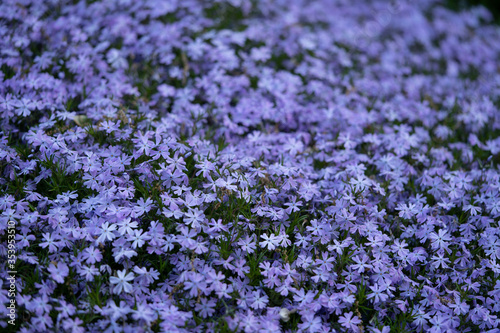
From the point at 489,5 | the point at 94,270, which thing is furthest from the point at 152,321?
the point at 489,5

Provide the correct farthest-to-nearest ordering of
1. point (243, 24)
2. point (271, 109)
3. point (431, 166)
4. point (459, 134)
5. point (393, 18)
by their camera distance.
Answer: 1. point (393, 18)
2. point (243, 24)
3. point (459, 134)
4. point (271, 109)
5. point (431, 166)

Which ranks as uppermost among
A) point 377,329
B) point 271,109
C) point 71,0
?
point 71,0

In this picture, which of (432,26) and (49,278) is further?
(432,26)

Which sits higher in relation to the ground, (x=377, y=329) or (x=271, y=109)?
(x=271, y=109)

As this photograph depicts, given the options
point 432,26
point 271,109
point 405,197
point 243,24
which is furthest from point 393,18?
point 405,197

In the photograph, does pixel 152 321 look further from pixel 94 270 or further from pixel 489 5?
pixel 489 5

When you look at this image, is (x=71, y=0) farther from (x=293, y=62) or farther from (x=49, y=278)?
(x=49, y=278)

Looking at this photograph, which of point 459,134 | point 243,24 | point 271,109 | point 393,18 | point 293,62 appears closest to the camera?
point 271,109
